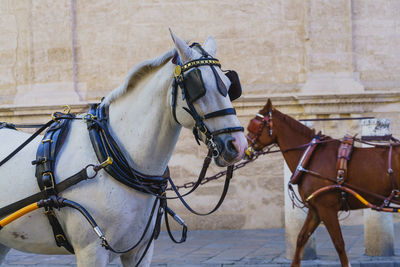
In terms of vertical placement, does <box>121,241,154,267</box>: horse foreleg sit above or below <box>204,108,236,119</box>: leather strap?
below

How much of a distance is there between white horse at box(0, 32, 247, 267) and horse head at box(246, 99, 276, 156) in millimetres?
3324

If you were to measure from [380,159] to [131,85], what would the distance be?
349cm

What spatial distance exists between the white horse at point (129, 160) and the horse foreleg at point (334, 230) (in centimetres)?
289

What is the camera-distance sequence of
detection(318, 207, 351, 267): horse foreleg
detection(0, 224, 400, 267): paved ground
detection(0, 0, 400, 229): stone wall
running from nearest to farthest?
detection(318, 207, 351, 267): horse foreleg
detection(0, 224, 400, 267): paved ground
detection(0, 0, 400, 229): stone wall

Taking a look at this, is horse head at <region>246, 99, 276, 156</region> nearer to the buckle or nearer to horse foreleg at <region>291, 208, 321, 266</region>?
horse foreleg at <region>291, 208, 321, 266</region>

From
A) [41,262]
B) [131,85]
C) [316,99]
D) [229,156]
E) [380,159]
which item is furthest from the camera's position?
[316,99]

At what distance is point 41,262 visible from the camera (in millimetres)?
7035

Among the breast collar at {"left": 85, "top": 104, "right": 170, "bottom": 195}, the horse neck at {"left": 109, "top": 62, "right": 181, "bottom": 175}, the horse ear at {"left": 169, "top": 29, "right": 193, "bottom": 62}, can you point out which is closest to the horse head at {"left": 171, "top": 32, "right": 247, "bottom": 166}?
the horse ear at {"left": 169, "top": 29, "right": 193, "bottom": 62}

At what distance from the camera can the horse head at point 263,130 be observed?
21.4 feet

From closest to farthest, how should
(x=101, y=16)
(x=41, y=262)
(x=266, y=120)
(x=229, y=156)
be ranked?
(x=229, y=156), (x=266, y=120), (x=41, y=262), (x=101, y=16)

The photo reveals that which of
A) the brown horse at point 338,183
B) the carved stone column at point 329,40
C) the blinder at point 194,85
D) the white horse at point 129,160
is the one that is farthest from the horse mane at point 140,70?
the carved stone column at point 329,40

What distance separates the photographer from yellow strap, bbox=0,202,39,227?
3104 mm

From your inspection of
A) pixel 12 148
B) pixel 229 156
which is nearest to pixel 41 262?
pixel 12 148

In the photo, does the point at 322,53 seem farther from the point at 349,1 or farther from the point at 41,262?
the point at 41,262
